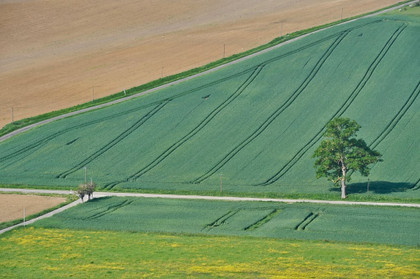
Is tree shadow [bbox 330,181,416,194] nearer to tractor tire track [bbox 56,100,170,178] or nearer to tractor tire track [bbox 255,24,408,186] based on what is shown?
tractor tire track [bbox 255,24,408,186]

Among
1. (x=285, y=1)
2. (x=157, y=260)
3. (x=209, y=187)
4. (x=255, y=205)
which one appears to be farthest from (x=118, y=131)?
(x=285, y=1)

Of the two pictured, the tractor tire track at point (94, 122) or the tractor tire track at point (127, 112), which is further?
the tractor tire track at point (127, 112)

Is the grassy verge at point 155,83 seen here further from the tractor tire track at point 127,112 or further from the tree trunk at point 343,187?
the tree trunk at point 343,187

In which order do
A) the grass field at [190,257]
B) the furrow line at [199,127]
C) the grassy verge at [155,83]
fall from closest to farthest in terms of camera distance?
the grass field at [190,257] → the furrow line at [199,127] → the grassy verge at [155,83]

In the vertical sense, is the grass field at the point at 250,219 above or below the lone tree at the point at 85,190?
below

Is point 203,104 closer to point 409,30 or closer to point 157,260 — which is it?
point 409,30

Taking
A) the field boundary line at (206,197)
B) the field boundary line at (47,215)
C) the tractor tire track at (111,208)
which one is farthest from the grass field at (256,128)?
the field boundary line at (47,215)

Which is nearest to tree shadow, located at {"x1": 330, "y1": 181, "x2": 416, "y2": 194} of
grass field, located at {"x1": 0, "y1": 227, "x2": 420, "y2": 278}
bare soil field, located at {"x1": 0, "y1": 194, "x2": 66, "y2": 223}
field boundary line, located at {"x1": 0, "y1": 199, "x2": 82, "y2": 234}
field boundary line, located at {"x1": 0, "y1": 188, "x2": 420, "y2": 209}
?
field boundary line, located at {"x1": 0, "y1": 188, "x2": 420, "y2": 209}
